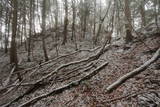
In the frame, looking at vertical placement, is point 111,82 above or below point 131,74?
below

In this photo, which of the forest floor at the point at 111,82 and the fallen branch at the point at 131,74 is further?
the fallen branch at the point at 131,74

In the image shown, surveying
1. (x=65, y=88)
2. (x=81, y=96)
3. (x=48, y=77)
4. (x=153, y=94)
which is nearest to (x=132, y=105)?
(x=153, y=94)

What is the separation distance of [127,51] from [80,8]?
584 inches

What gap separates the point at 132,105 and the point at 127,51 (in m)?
4.41

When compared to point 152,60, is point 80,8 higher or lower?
higher

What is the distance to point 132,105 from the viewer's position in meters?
4.80

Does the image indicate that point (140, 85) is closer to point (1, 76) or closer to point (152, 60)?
point (152, 60)

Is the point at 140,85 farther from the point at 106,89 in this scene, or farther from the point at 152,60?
the point at 152,60

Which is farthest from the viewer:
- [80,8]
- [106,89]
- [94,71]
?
[80,8]

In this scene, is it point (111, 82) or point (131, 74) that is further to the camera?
point (111, 82)

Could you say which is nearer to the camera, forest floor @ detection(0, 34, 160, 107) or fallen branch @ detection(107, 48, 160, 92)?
forest floor @ detection(0, 34, 160, 107)

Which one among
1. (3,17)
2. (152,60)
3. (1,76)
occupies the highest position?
(3,17)

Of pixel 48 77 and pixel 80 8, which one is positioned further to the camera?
pixel 80 8

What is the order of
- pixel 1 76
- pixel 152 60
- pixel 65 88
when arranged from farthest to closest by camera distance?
pixel 1 76 < pixel 65 88 < pixel 152 60
